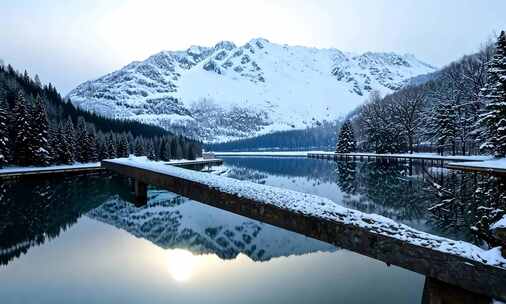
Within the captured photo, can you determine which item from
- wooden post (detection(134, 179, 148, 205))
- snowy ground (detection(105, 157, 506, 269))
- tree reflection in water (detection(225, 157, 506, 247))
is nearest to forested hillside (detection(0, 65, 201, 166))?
wooden post (detection(134, 179, 148, 205))

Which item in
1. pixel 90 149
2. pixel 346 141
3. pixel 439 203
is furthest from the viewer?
pixel 346 141

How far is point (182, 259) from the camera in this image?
1144 cm

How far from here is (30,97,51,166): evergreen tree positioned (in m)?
44.5

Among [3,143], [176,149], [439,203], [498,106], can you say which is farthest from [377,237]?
[176,149]

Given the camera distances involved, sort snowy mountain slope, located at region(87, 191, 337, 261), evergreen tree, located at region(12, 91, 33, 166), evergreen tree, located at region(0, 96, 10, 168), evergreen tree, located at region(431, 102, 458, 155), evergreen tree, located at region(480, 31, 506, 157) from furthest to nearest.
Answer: evergreen tree, located at region(431, 102, 458, 155) < evergreen tree, located at region(12, 91, 33, 166) < evergreen tree, located at region(0, 96, 10, 168) < evergreen tree, located at region(480, 31, 506, 157) < snowy mountain slope, located at region(87, 191, 337, 261)

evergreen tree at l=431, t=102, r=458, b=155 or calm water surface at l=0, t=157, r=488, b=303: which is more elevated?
evergreen tree at l=431, t=102, r=458, b=155

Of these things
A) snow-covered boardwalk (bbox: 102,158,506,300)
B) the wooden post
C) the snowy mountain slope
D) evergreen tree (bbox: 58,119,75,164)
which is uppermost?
evergreen tree (bbox: 58,119,75,164)

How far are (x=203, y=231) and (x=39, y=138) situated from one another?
4035 centimetres

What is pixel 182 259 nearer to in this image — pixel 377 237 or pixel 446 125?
pixel 377 237

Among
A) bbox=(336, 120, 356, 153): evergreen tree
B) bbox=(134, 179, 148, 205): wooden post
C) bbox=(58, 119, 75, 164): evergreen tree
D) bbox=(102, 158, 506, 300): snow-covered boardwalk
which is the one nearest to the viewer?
bbox=(102, 158, 506, 300): snow-covered boardwalk

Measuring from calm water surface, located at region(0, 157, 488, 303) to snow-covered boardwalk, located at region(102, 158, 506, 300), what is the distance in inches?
72.1

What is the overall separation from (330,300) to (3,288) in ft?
27.6

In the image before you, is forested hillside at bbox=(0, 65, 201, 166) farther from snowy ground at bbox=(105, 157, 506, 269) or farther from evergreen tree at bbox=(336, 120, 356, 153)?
snowy ground at bbox=(105, 157, 506, 269)

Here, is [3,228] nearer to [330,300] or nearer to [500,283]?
[330,300]
